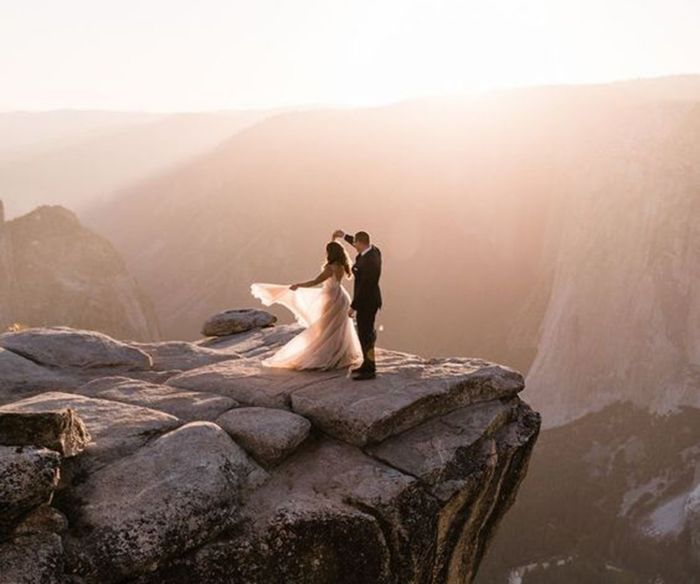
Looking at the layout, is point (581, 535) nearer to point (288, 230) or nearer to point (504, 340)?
point (504, 340)

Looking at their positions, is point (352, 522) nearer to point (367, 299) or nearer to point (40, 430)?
point (40, 430)

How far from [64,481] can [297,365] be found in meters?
4.82

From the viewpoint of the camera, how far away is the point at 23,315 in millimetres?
47812

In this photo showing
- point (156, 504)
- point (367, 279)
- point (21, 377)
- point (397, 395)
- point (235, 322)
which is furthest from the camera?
point (235, 322)

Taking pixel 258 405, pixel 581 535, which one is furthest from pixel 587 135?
pixel 258 405

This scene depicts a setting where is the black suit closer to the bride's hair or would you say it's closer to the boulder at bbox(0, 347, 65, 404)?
the bride's hair

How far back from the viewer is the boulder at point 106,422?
7398mm

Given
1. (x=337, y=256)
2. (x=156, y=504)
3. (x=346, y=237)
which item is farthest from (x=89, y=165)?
(x=156, y=504)

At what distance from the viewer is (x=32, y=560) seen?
578 cm

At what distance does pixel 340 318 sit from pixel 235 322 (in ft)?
18.1

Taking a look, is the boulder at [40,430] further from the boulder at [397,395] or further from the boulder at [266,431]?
the boulder at [397,395]

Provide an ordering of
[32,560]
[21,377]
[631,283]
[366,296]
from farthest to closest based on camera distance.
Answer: [631,283]
[366,296]
[21,377]
[32,560]

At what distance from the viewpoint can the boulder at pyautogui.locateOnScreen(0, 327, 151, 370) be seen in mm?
10797

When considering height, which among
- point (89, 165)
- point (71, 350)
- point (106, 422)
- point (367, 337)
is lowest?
point (106, 422)
